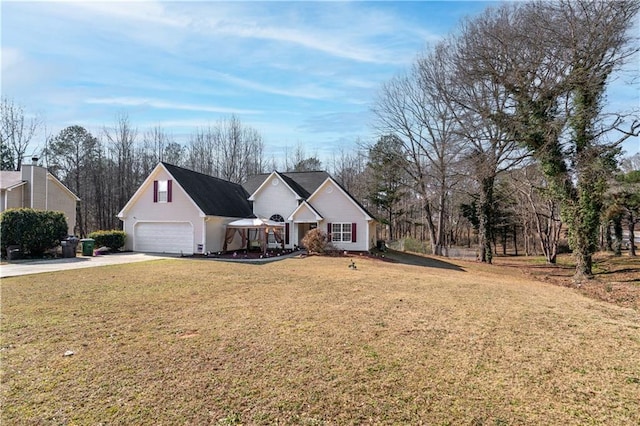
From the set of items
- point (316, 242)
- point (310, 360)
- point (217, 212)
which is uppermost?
point (217, 212)

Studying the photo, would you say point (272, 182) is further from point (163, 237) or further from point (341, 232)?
point (163, 237)

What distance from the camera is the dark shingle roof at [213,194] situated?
2184 centimetres

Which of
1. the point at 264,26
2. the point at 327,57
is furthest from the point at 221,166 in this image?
the point at 264,26

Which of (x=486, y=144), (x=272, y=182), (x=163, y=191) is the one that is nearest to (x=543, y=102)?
(x=486, y=144)

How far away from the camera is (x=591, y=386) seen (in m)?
4.32

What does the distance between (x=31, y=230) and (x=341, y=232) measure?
16880 millimetres

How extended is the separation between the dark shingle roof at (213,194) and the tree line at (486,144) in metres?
14.1

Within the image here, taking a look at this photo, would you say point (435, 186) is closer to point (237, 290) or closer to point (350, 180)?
point (350, 180)

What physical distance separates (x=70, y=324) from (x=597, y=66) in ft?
72.7

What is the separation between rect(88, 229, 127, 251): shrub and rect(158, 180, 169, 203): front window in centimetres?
323

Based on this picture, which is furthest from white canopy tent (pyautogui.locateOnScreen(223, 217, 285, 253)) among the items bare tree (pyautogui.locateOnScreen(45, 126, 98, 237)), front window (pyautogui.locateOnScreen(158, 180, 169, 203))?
bare tree (pyautogui.locateOnScreen(45, 126, 98, 237))

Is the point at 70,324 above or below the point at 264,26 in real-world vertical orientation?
below

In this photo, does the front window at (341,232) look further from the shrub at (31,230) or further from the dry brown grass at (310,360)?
the shrub at (31,230)

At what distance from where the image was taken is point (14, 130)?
32.4m
